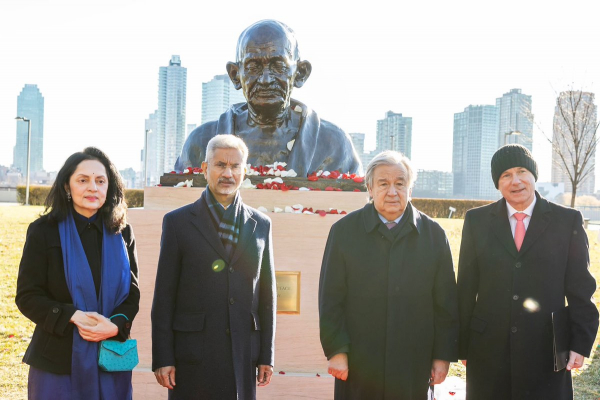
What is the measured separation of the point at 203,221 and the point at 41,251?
75 centimetres

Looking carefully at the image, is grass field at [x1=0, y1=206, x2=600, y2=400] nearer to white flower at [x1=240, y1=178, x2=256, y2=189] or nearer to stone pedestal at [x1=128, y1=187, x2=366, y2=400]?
stone pedestal at [x1=128, y1=187, x2=366, y2=400]

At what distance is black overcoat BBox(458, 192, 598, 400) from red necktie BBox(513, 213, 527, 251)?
0.05 m

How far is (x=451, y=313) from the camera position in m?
2.60

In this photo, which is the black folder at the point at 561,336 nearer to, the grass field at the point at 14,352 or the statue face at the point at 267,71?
the grass field at the point at 14,352

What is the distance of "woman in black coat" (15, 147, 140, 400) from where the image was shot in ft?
8.14

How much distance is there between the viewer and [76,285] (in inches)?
98.7

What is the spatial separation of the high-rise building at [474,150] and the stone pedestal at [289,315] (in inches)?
1465

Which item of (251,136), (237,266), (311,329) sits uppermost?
(251,136)

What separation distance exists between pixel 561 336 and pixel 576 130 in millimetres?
16977

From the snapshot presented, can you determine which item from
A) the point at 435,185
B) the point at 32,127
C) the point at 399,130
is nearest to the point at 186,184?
the point at 399,130

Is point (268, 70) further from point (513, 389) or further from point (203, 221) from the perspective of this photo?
point (513, 389)

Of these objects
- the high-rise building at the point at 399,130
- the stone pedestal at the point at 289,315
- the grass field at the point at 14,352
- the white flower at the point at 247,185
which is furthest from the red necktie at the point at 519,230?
the high-rise building at the point at 399,130

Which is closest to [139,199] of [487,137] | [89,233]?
[89,233]

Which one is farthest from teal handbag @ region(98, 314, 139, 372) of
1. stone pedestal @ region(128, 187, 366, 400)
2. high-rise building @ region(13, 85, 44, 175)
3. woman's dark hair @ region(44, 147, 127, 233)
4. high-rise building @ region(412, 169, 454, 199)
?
high-rise building @ region(13, 85, 44, 175)
